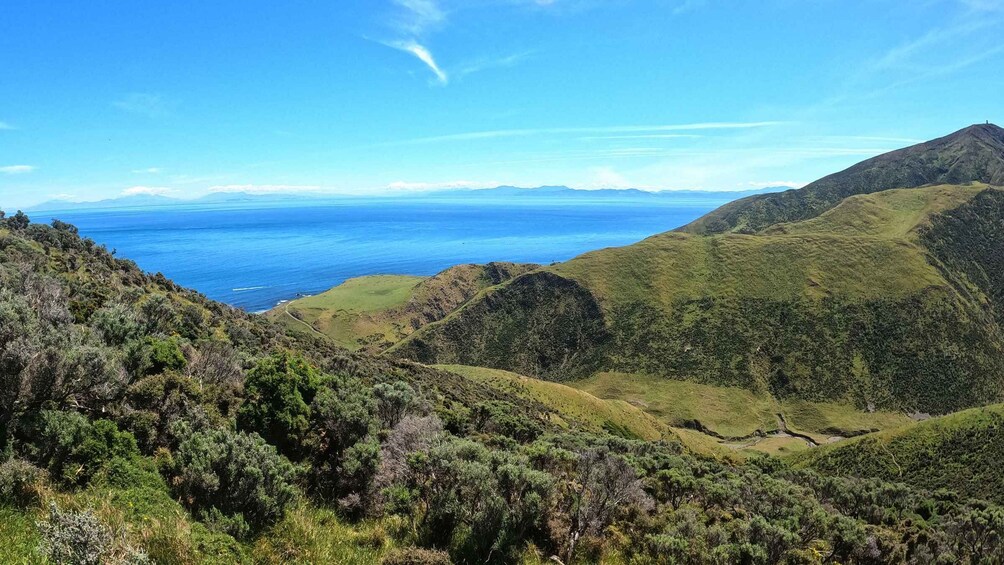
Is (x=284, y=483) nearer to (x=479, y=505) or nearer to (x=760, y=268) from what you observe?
(x=479, y=505)

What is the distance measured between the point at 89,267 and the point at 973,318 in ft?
595

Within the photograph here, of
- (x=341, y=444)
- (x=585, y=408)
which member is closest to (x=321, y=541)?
(x=341, y=444)

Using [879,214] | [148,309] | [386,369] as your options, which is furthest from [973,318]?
[148,309]

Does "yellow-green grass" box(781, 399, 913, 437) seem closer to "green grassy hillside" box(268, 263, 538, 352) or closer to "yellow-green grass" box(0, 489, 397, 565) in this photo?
"green grassy hillside" box(268, 263, 538, 352)

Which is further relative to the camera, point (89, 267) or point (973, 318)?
point (973, 318)

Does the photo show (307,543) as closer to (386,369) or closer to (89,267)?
(386,369)

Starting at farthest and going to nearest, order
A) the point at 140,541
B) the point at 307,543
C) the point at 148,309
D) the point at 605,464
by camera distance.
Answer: the point at 148,309 → the point at 605,464 → the point at 307,543 → the point at 140,541

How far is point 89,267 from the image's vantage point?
5444 cm

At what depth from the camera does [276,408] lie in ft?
72.6

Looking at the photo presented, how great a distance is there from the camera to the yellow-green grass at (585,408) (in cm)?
8050

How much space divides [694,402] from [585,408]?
1596 inches

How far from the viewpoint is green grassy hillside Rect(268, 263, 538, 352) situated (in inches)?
6102

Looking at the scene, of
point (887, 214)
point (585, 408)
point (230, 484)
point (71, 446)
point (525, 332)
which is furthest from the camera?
point (887, 214)

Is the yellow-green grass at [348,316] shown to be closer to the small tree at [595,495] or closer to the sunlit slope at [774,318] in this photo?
the sunlit slope at [774,318]
